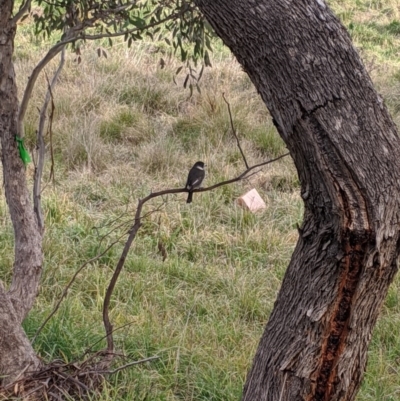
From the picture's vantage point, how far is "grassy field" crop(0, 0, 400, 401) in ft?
12.0

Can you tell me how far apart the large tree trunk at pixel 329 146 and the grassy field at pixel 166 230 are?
4.11 feet

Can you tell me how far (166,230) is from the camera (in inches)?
211

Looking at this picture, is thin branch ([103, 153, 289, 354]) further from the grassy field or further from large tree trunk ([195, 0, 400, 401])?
the grassy field

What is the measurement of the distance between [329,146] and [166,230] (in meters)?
3.33

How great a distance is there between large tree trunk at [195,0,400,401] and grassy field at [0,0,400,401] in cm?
125

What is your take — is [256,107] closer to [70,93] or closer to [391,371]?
[70,93]

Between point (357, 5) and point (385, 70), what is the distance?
4.19m

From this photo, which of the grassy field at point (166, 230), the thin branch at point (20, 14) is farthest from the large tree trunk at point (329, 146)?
the thin branch at point (20, 14)

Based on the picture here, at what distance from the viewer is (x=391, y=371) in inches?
152

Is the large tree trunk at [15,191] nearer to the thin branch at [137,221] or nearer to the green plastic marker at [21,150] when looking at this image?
the green plastic marker at [21,150]

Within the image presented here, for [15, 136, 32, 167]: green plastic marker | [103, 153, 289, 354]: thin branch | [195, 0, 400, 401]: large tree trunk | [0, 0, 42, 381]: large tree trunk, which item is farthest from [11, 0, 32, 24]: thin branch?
[195, 0, 400, 401]: large tree trunk

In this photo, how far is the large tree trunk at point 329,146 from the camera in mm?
2080

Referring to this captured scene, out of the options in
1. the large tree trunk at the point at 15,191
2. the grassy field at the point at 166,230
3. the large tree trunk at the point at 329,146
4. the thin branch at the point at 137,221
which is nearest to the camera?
the large tree trunk at the point at 329,146

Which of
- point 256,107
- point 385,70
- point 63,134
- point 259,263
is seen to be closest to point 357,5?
point 385,70
